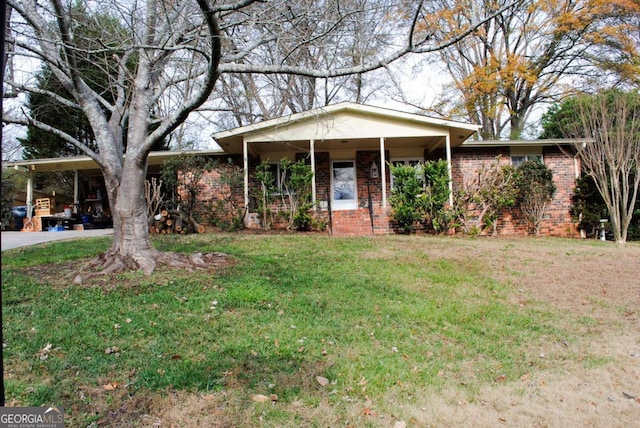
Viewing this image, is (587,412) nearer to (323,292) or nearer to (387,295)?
(387,295)

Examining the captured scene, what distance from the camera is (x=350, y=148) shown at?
45.5ft

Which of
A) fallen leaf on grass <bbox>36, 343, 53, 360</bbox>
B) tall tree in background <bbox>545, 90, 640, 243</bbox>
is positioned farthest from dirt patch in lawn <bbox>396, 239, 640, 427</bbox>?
tall tree in background <bbox>545, 90, 640, 243</bbox>

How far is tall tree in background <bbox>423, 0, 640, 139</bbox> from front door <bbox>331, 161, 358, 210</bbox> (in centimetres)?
731

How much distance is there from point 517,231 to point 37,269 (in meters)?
12.7

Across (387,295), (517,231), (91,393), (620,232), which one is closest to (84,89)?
(91,393)

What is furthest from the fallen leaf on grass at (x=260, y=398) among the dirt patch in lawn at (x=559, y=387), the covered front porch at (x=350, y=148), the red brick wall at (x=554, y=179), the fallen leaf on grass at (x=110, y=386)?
the red brick wall at (x=554, y=179)

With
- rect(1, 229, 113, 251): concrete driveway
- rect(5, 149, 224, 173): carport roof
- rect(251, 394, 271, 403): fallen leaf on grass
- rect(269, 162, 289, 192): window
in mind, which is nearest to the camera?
rect(251, 394, 271, 403): fallen leaf on grass

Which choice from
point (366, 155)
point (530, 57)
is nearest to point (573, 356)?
point (366, 155)

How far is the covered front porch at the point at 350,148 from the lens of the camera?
1221 centimetres

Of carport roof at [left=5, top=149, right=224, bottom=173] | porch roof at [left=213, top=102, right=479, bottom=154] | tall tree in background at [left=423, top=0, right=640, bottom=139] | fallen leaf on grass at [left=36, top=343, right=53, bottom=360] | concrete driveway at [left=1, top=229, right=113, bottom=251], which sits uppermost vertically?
tall tree in background at [left=423, top=0, right=640, bottom=139]

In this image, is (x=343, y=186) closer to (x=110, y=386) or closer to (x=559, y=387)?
(x=559, y=387)

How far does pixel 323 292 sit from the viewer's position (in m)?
5.51

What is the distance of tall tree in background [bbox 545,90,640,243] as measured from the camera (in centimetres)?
1148

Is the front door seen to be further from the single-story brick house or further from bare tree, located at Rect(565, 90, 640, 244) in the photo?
bare tree, located at Rect(565, 90, 640, 244)
